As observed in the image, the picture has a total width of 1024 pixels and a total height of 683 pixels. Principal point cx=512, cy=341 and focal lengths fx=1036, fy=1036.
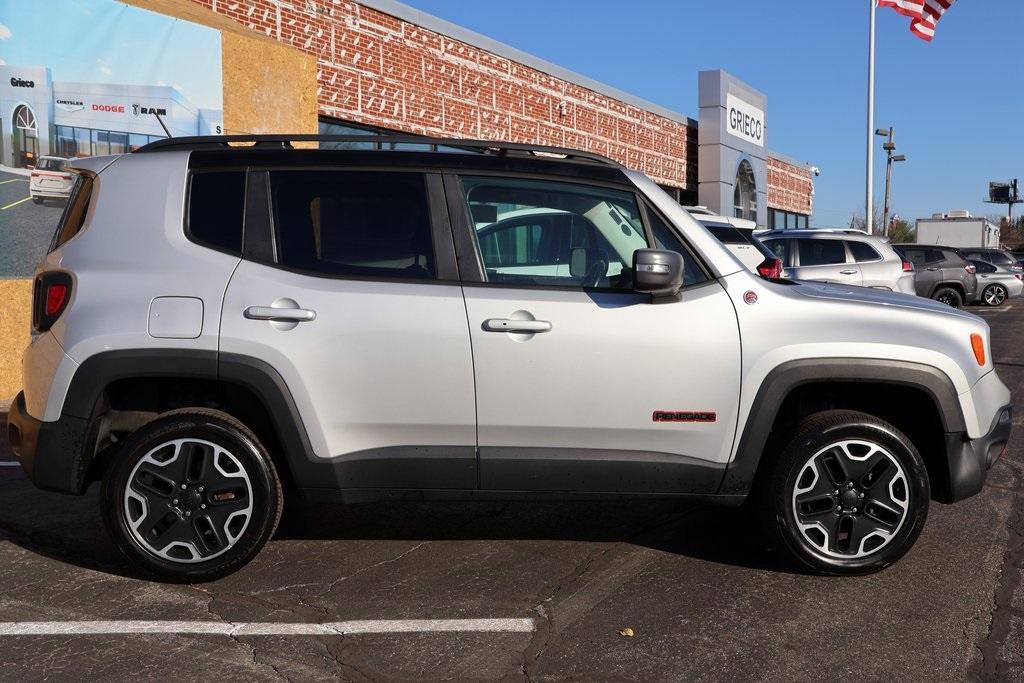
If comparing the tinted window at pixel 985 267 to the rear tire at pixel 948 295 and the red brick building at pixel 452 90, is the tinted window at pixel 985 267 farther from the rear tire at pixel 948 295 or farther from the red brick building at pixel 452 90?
the red brick building at pixel 452 90

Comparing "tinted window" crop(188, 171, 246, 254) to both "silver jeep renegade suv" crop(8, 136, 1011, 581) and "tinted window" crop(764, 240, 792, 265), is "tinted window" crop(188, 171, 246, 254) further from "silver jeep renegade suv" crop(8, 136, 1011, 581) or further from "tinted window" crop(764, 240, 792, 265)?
"tinted window" crop(764, 240, 792, 265)

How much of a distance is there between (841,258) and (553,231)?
Result: 12101 mm

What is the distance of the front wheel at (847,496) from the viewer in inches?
174

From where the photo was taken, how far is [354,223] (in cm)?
446

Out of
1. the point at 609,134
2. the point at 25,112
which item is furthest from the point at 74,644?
the point at 609,134

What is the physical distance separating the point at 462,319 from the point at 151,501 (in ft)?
4.98

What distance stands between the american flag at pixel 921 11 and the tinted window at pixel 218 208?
21.7m

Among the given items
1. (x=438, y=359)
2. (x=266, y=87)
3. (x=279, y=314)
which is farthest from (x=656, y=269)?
(x=266, y=87)

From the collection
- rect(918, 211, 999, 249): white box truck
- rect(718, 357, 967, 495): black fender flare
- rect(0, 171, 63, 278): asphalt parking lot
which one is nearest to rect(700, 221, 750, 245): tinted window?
rect(0, 171, 63, 278): asphalt parking lot

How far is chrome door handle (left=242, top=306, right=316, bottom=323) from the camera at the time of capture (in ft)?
14.1

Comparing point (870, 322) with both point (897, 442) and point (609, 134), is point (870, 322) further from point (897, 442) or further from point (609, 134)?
point (609, 134)

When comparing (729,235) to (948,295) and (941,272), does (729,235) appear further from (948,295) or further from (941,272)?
(948,295)

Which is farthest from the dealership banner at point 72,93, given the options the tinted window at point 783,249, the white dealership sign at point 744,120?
the white dealership sign at point 744,120

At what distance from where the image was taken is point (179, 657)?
12.0 feet
